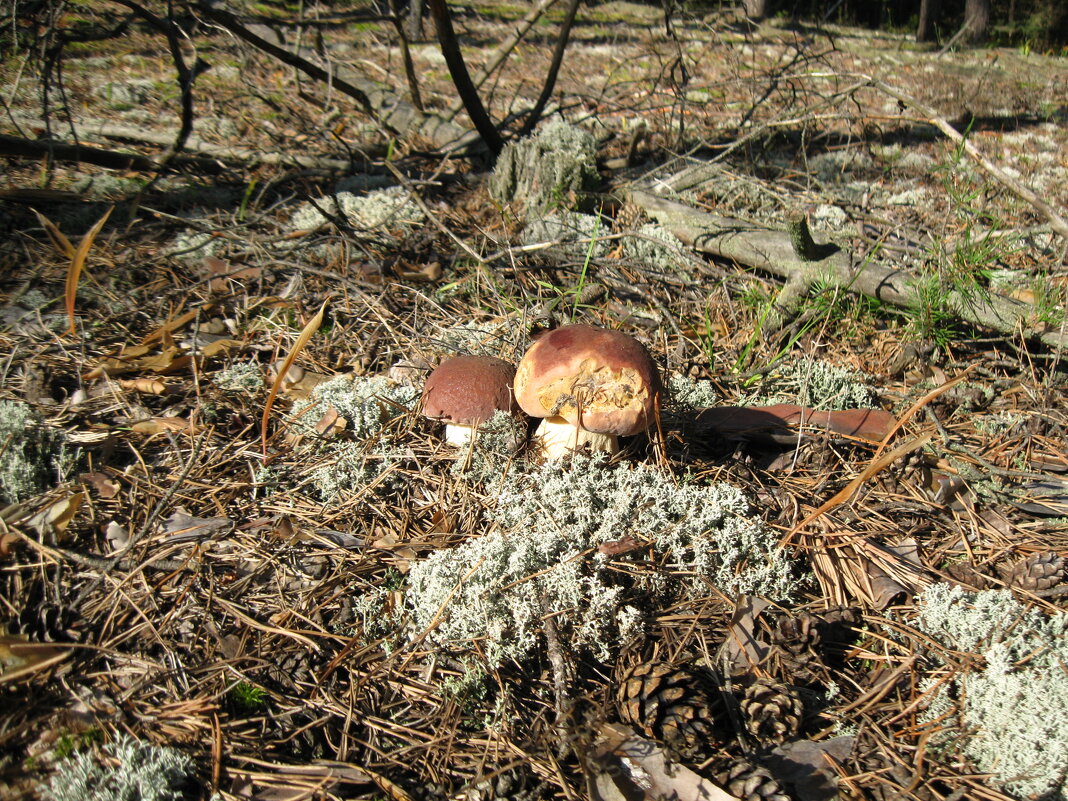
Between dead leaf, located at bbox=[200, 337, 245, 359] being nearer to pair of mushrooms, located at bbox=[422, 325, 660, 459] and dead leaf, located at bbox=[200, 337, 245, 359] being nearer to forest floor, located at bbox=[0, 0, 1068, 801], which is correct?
forest floor, located at bbox=[0, 0, 1068, 801]

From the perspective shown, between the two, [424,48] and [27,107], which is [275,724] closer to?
[27,107]

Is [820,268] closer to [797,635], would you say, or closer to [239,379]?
[797,635]

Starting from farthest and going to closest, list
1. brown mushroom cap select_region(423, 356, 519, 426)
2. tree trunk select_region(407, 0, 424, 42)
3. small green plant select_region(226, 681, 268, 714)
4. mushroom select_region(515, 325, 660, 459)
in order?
1. tree trunk select_region(407, 0, 424, 42)
2. brown mushroom cap select_region(423, 356, 519, 426)
3. mushroom select_region(515, 325, 660, 459)
4. small green plant select_region(226, 681, 268, 714)

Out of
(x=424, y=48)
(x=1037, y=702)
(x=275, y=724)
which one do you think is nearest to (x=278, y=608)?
(x=275, y=724)

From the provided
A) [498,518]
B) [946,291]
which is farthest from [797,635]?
[946,291]

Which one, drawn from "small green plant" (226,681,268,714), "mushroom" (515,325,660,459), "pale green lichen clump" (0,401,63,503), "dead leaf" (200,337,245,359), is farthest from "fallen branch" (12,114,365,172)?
"small green plant" (226,681,268,714)

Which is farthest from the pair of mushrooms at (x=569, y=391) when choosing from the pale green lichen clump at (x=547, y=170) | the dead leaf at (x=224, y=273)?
the pale green lichen clump at (x=547, y=170)

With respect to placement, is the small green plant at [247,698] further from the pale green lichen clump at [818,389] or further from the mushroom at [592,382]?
the pale green lichen clump at [818,389]
